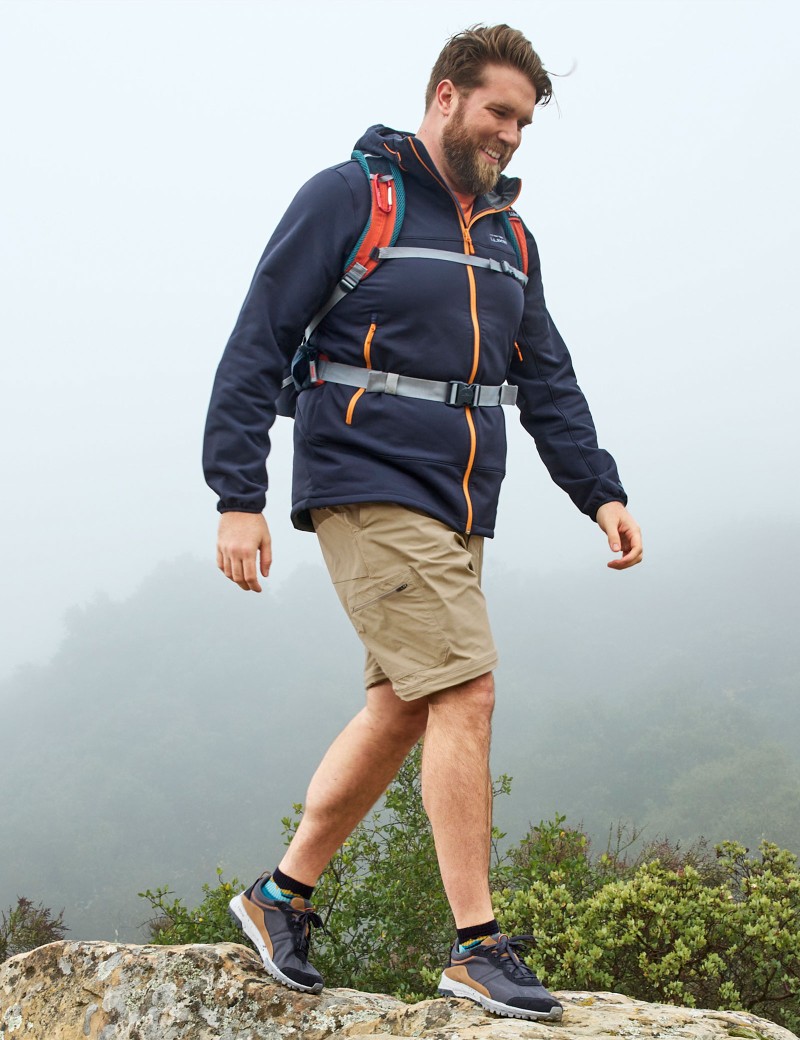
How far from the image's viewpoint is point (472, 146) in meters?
3.08

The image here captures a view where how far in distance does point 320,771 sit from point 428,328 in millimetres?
1375

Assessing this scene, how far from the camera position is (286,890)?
323cm

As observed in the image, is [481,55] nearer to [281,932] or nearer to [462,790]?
[462,790]

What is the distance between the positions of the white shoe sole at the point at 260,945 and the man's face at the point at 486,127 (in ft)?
7.70

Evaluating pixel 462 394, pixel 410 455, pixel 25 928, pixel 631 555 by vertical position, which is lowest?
pixel 25 928

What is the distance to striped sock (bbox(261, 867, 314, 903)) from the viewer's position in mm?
3221

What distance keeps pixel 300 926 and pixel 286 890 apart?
115 millimetres

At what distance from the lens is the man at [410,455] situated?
9.14ft

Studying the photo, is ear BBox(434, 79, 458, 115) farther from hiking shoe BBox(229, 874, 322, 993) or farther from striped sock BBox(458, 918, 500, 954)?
hiking shoe BBox(229, 874, 322, 993)

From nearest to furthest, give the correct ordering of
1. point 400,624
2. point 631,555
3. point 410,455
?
point 400,624 < point 410,455 < point 631,555

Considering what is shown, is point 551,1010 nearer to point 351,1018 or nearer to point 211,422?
point 351,1018

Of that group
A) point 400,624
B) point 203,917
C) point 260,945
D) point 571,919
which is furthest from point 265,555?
point 203,917

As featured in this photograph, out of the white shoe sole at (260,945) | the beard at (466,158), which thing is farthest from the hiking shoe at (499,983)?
the beard at (466,158)

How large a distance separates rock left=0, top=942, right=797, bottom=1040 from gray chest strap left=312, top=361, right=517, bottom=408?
1.68 meters
